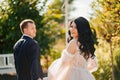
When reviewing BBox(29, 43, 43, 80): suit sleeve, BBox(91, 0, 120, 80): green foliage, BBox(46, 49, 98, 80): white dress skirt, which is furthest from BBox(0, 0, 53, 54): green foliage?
BBox(46, 49, 98, 80): white dress skirt

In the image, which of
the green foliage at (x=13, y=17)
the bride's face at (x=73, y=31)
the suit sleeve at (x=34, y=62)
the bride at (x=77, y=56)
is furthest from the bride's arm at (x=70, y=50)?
the green foliage at (x=13, y=17)

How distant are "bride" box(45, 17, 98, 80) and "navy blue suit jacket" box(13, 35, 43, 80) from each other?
0.23 m

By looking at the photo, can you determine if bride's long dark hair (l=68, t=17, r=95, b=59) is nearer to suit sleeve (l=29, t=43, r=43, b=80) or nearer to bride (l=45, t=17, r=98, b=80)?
bride (l=45, t=17, r=98, b=80)

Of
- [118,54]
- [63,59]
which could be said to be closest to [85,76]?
[63,59]

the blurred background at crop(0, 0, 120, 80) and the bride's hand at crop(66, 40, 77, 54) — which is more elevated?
the bride's hand at crop(66, 40, 77, 54)

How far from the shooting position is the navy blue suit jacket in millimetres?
6703

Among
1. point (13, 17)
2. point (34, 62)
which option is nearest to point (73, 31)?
point (34, 62)

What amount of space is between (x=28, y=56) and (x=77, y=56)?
30.9 inches

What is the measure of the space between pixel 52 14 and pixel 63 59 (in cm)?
855

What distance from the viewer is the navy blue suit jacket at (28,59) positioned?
6.70 meters

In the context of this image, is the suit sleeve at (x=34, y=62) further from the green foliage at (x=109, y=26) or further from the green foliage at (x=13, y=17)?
the green foliage at (x=13, y=17)

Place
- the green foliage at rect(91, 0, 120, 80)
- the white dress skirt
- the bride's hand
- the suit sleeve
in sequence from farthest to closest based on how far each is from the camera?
the green foliage at rect(91, 0, 120, 80) < the suit sleeve < the white dress skirt < the bride's hand

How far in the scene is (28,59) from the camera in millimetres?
6766

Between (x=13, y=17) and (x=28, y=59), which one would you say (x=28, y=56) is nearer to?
(x=28, y=59)
